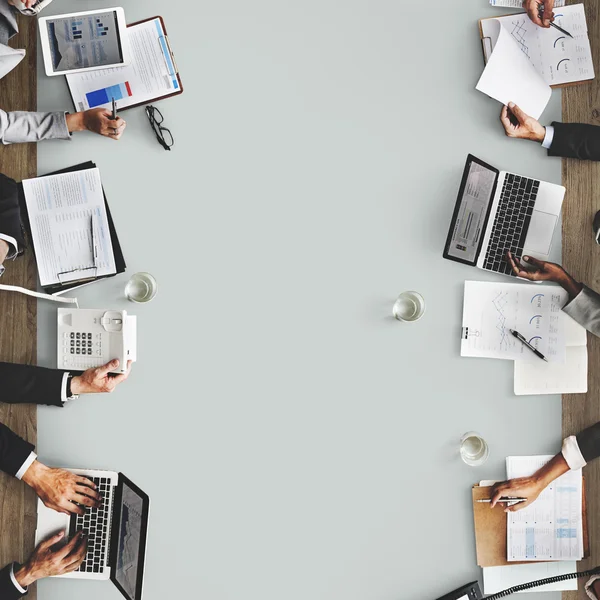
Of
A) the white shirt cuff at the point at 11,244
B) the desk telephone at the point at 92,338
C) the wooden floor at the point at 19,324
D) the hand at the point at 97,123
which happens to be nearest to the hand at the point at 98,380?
the desk telephone at the point at 92,338

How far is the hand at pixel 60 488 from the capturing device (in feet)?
7.07

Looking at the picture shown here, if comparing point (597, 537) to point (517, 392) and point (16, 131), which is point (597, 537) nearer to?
point (517, 392)

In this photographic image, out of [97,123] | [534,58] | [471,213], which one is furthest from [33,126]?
[534,58]

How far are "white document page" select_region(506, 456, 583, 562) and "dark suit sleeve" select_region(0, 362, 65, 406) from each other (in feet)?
5.21

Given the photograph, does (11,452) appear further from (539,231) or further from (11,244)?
(539,231)

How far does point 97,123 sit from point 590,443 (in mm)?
2016

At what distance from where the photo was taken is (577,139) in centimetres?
219

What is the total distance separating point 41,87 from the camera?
7.23 ft

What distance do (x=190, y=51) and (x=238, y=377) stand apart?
3.74ft

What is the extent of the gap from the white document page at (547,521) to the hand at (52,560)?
1.50 m

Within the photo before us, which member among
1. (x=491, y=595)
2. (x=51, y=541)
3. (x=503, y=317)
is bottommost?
(x=491, y=595)

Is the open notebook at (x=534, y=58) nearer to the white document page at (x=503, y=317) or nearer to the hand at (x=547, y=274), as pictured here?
the hand at (x=547, y=274)

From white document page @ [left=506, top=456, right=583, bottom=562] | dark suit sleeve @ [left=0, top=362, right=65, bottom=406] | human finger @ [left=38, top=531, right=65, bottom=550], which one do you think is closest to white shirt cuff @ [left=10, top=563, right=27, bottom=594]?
human finger @ [left=38, top=531, right=65, bottom=550]

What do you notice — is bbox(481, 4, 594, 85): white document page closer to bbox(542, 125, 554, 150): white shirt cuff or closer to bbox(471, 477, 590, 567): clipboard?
bbox(542, 125, 554, 150): white shirt cuff
